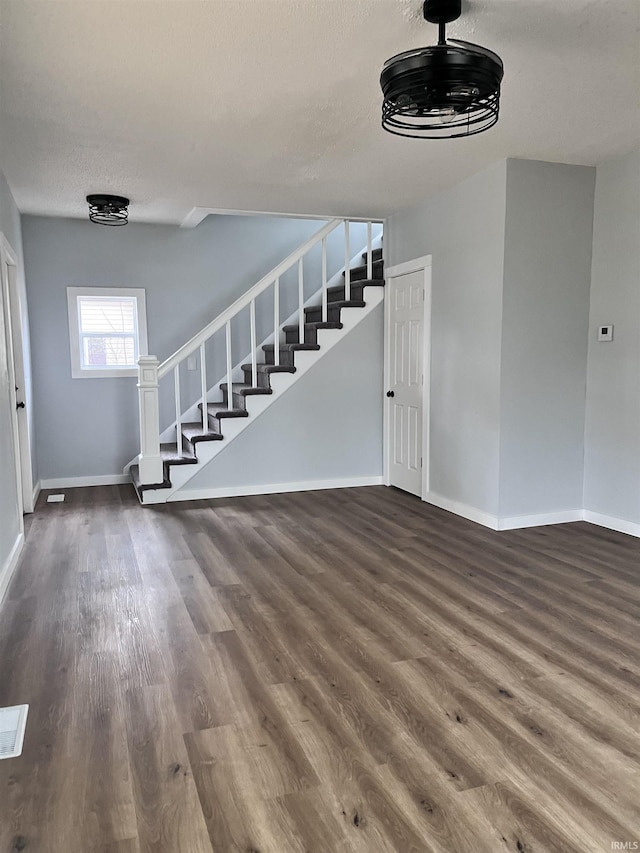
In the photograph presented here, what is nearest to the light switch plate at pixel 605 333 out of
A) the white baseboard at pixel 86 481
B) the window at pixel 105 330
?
the window at pixel 105 330

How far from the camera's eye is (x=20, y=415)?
5.04m

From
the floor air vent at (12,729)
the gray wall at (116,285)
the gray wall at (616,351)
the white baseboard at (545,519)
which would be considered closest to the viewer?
the floor air vent at (12,729)

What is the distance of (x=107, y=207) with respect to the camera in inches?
198

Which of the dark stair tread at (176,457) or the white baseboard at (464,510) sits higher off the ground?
the dark stair tread at (176,457)

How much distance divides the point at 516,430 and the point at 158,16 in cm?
333

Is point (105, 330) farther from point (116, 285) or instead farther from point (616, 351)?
point (616, 351)

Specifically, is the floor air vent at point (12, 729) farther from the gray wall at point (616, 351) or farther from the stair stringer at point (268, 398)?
the gray wall at point (616, 351)

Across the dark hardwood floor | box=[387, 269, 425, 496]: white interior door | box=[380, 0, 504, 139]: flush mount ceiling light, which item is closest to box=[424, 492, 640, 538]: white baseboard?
the dark hardwood floor

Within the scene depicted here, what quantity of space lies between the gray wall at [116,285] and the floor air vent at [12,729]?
4210mm

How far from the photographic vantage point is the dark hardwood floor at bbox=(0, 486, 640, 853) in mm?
1729

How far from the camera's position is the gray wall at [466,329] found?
4.41 metres

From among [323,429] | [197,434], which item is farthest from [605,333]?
[197,434]

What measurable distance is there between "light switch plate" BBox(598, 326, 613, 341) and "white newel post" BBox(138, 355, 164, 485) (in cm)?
354

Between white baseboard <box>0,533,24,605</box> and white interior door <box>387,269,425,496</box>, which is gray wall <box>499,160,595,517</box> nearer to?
white interior door <box>387,269,425,496</box>
